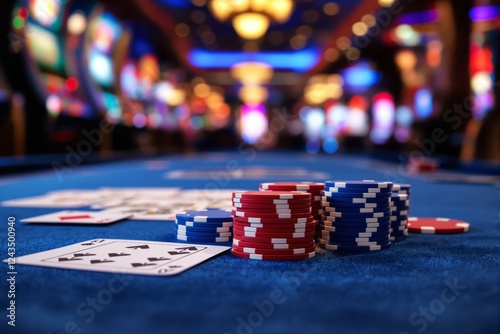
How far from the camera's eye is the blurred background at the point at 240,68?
829cm

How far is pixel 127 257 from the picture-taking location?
1.86 metres

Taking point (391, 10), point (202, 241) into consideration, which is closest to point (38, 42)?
point (391, 10)

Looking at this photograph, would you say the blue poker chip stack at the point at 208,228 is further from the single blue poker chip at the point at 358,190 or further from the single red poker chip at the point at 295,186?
the single blue poker chip at the point at 358,190

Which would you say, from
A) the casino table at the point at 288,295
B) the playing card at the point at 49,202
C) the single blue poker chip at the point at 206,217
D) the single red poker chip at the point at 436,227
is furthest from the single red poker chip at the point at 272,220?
the playing card at the point at 49,202

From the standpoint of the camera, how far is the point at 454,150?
10.3m

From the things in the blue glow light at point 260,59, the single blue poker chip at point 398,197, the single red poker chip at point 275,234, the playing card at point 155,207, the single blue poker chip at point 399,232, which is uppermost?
the blue glow light at point 260,59

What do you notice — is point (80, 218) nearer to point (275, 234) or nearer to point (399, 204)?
point (275, 234)

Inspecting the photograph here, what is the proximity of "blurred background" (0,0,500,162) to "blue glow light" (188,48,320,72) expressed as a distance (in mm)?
50

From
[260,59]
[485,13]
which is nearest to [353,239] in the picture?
[485,13]

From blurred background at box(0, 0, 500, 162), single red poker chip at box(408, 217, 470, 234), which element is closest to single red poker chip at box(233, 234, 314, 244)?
single red poker chip at box(408, 217, 470, 234)

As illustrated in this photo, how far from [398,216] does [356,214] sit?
419 mm

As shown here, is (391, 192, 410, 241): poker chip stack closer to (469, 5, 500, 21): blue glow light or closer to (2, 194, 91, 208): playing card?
(2, 194, 91, 208): playing card

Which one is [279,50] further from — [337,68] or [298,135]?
[298,135]

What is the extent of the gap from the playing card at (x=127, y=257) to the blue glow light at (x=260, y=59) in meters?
22.1
